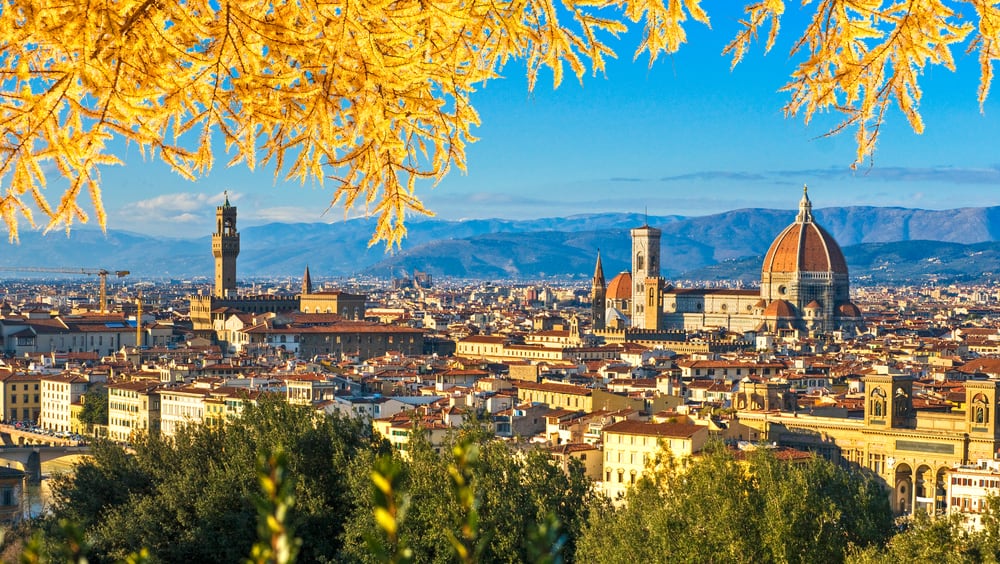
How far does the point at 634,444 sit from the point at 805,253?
200 feet

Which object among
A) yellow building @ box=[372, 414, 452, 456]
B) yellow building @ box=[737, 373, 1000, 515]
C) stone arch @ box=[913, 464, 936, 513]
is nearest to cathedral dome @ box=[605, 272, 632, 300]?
yellow building @ box=[737, 373, 1000, 515]

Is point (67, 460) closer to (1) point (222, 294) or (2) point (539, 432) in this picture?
(2) point (539, 432)

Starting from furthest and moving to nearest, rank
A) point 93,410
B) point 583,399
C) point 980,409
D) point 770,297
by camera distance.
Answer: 1. point 770,297
2. point 93,410
3. point 583,399
4. point 980,409

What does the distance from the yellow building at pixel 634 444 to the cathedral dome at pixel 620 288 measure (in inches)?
2516

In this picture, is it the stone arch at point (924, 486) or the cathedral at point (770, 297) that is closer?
the stone arch at point (924, 486)

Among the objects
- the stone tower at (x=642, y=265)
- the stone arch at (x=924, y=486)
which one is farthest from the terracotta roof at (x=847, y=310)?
the stone arch at (x=924, y=486)

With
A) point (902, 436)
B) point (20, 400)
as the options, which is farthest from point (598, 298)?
point (902, 436)

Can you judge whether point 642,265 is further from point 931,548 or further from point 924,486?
point 931,548

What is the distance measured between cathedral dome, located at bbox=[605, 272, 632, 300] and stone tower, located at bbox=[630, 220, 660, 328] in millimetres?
2161

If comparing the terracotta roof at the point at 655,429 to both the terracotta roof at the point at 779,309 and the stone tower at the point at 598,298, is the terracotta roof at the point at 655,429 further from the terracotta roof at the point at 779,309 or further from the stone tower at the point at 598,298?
the stone tower at the point at 598,298

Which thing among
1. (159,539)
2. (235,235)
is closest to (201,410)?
(159,539)

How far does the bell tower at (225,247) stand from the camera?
307 ft

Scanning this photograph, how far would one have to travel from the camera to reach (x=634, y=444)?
107 ft

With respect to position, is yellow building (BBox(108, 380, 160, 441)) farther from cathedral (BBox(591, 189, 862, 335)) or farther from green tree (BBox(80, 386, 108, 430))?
cathedral (BBox(591, 189, 862, 335))
